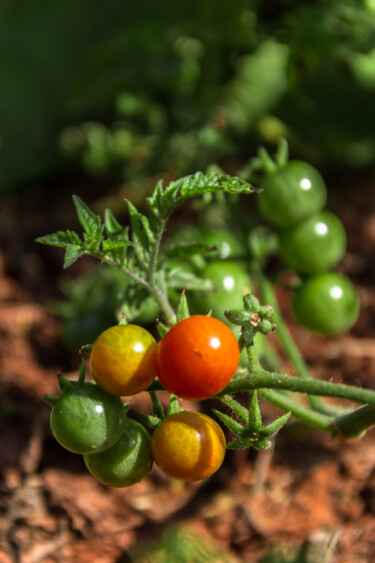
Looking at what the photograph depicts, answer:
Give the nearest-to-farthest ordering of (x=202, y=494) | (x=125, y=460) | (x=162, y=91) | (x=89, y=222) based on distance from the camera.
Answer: (x=125, y=460), (x=89, y=222), (x=202, y=494), (x=162, y=91)

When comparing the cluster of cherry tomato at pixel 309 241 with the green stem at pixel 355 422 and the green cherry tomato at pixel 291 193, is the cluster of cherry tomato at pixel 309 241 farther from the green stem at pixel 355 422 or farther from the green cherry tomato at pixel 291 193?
the green stem at pixel 355 422

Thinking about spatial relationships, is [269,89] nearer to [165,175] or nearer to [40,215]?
[165,175]

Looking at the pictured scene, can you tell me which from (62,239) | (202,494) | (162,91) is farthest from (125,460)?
(162,91)

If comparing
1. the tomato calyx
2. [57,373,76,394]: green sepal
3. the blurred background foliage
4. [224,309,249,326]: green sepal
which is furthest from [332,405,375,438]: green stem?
the blurred background foliage

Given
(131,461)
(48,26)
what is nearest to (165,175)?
(48,26)

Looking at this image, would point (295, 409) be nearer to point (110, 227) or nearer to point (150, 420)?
point (150, 420)

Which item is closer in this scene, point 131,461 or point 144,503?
point 131,461
